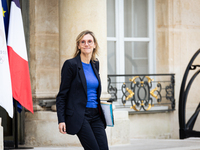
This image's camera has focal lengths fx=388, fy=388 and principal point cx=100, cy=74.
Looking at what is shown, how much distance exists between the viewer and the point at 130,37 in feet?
31.4

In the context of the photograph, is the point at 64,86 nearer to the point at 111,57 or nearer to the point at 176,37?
the point at 111,57

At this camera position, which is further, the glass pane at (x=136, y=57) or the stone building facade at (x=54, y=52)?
the glass pane at (x=136, y=57)

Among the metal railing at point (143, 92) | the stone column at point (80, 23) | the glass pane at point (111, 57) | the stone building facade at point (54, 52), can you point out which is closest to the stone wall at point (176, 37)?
the metal railing at point (143, 92)

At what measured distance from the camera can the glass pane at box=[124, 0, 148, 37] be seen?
9.52 metres

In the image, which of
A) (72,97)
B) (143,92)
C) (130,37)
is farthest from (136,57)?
(72,97)

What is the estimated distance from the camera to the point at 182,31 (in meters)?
9.52

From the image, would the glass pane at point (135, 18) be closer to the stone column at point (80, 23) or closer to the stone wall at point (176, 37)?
the stone wall at point (176, 37)

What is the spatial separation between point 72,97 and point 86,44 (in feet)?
1.76

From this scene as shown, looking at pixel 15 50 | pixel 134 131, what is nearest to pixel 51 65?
pixel 15 50

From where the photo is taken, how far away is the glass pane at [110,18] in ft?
30.4

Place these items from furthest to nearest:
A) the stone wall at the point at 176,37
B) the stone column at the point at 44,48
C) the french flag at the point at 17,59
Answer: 1. the stone wall at the point at 176,37
2. the stone column at the point at 44,48
3. the french flag at the point at 17,59

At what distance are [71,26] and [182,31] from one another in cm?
352

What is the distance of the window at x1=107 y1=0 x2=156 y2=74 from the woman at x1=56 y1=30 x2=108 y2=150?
5.54 m

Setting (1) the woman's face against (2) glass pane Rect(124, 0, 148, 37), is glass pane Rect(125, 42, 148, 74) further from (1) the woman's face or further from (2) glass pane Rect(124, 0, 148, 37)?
(1) the woman's face
